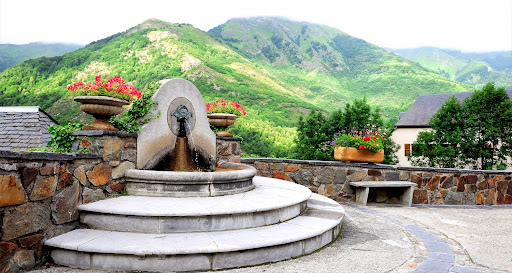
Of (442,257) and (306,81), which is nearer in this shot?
(442,257)

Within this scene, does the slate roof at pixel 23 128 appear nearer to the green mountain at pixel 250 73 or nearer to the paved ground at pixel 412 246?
the green mountain at pixel 250 73

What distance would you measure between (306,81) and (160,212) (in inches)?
1835

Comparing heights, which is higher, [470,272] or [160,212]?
[160,212]

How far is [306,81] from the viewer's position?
48.3 metres

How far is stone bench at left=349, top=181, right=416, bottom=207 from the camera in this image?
24.1 ft

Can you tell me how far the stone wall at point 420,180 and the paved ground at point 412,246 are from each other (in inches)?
53.7

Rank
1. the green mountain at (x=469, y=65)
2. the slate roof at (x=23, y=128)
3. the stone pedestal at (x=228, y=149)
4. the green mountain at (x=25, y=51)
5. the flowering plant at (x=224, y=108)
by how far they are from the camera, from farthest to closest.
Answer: the green mountain at (x=469, y=65)
the green mountain at (x=25, y=51)
the slate roof at (x=23, y=128)
the flowering plant at (x=224, y=108)
the stone pedestal at (x=228, y=149)

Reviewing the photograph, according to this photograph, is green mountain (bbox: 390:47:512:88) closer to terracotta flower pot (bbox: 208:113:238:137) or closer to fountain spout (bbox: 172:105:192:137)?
terracotta flower pot (bbox: 208:113:238:137)

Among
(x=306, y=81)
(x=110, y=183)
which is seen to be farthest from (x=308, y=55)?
(x=110, y=183)

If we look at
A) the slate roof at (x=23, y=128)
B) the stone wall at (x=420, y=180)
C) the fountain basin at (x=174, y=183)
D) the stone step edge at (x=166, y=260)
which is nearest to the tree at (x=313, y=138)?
the stone wall at (x=420, y=180)

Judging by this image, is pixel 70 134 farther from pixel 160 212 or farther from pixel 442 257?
pixel 442 257

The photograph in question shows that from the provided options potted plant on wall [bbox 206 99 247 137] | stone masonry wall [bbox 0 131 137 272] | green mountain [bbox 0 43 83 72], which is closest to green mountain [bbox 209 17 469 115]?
green mountain [bbox 0 43 83 72]

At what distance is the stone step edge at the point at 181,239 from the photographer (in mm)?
2934

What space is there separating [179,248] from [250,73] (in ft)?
119
